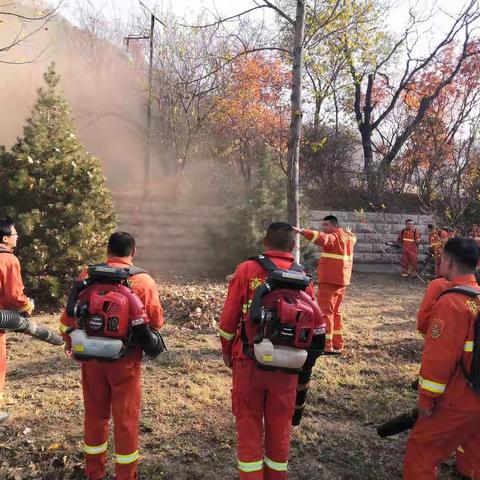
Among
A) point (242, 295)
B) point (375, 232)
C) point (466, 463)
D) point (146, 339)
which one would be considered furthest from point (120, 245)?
point (375, 232)

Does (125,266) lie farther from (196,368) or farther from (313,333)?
(196,368)

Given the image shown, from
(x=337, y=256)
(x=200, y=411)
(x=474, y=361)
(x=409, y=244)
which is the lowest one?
(x=200, y=411)

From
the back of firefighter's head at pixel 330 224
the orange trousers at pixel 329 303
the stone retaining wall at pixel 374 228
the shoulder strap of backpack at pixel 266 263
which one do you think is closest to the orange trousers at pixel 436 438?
the shoulder strap of backpack at pixel 266 263

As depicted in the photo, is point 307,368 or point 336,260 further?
point 336,260

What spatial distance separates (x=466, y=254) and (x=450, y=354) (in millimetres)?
702

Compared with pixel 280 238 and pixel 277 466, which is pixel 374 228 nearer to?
pixel 280 238

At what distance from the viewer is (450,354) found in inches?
107

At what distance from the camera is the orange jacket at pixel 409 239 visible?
13250mm

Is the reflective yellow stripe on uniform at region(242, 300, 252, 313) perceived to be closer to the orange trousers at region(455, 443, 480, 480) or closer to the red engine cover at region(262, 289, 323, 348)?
the red engine cover at region(262, 289, 323, 348)

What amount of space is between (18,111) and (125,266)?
58.6 ft

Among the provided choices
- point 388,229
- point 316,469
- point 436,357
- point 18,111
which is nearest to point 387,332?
point 316,469

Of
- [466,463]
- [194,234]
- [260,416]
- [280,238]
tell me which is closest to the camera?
[260,416]

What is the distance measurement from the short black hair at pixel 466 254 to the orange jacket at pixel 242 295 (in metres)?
1.02

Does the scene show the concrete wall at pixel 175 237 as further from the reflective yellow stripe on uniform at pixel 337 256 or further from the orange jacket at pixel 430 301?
the orange jacket at pixel 430 301
